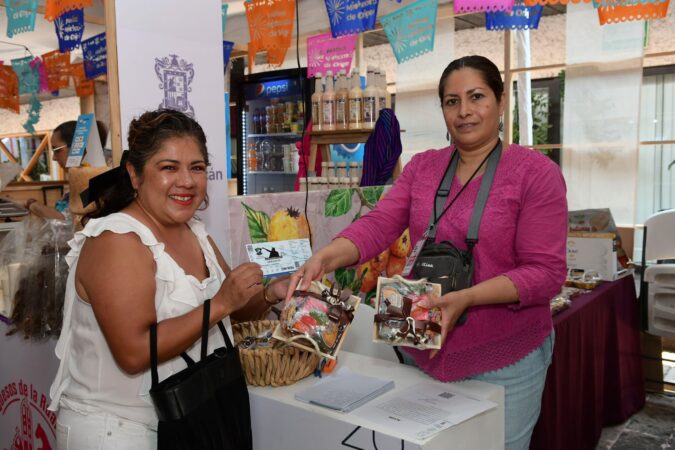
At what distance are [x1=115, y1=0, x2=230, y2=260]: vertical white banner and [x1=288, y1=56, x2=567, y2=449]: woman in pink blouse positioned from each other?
857mm

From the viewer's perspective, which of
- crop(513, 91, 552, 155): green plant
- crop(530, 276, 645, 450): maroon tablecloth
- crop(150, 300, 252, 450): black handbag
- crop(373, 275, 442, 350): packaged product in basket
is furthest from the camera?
crop(513, 91, 552, 155): green plant

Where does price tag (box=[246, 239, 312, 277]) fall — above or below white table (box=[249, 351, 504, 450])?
above

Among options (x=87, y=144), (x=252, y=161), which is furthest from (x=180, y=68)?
(x=252, y=161)

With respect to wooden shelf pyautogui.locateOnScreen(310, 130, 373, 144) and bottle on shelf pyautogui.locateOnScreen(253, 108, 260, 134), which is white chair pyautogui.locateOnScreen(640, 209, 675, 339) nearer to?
wooden shelf pyautogui.locateOnScreen(310, 130, 373, 144)

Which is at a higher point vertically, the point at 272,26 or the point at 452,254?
the point at 272,26

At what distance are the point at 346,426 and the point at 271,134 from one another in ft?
15.3

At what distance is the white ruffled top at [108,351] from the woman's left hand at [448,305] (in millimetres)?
616

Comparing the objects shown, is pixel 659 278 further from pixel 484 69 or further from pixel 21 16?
pixel 21 16

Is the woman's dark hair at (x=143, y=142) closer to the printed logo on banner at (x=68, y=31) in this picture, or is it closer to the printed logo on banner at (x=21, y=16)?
the printed logo on banner at (x=21, y=16)

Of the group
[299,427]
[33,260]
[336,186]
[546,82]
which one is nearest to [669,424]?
[336,186]

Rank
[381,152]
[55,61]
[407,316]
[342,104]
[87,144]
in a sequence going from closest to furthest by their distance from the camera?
[407,316], [87,144], [381,152], [342,104], [55,61]

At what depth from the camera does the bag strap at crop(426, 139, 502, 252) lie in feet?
5.62

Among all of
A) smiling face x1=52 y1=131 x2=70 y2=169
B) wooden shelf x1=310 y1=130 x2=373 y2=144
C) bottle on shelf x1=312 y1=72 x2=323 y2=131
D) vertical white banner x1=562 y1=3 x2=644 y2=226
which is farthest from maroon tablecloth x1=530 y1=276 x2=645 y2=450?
smiling face x1=52 y1=131 x2=70 y2=169

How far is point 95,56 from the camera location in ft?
17.6
